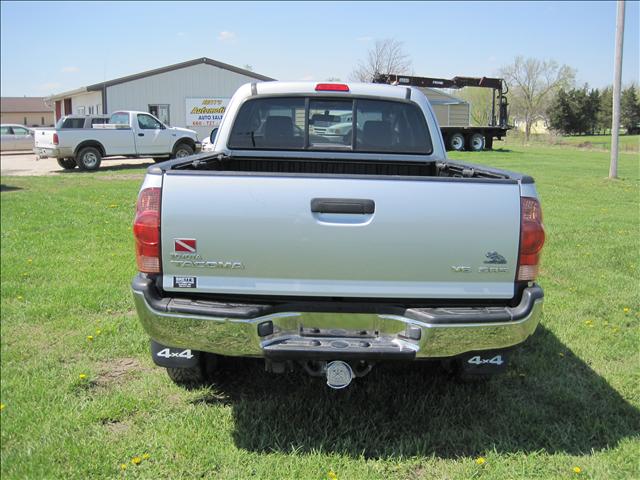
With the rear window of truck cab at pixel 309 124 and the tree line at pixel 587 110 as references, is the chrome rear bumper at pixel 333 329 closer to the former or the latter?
the rear window of truck cab at pixel 309 124

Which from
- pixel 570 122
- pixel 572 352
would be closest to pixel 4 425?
pixel 572 352

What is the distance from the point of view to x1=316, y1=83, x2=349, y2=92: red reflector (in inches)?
188

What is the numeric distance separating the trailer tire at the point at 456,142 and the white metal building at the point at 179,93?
10670 millimetres

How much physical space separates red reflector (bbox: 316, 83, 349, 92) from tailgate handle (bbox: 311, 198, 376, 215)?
6.87ft

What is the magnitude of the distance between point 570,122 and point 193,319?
75731 mm

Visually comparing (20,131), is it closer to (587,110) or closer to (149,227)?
(149,227)

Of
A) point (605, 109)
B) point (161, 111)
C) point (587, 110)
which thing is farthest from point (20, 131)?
point (605, 109)

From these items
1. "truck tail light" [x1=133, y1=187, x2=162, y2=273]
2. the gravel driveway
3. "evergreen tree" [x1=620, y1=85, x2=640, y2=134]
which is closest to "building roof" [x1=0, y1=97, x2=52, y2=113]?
the gravel driveway

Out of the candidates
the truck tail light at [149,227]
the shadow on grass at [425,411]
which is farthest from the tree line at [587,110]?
the truck tail light at [149,227]

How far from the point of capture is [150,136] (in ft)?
66.1

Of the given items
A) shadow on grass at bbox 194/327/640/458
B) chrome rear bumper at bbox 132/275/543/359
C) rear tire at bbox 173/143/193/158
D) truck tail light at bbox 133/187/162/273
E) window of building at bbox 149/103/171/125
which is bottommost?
shadow on grass at bbox 194/327/640/458

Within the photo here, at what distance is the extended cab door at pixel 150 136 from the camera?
20000 millimetres

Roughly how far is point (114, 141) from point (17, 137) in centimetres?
1108

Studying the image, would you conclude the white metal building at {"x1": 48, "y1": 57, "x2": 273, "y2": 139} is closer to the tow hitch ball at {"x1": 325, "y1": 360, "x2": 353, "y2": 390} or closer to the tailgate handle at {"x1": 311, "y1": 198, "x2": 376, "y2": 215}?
the tailgate handle at {"x1": 311, "y1": 198, "x2": 376, "y2": 215}
